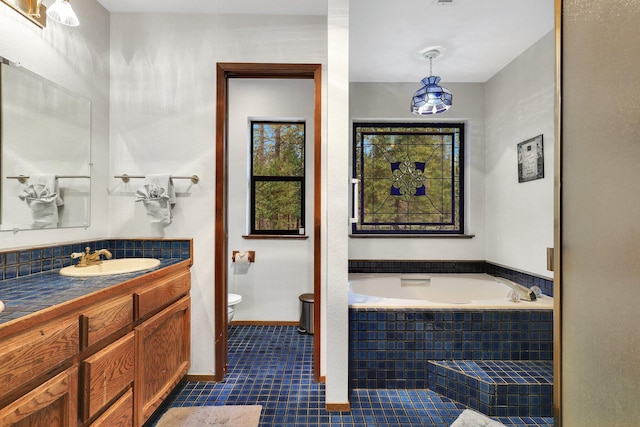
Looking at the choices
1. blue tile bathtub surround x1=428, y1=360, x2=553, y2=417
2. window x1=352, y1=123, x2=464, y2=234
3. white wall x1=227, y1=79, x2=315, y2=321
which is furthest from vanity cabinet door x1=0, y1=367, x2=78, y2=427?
window x1=352, y1=123, x2=464, y2=234

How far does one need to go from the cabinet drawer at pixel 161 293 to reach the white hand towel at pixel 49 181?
0.73 m

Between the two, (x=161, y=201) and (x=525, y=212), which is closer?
(x=161, y=201)

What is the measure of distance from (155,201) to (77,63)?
0.93m

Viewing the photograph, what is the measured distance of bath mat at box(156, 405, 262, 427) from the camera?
1875mm

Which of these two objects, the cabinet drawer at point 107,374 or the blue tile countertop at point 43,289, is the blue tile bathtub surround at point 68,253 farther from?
the cabinet drawer at point 107,374

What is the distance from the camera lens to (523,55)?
9.16ft

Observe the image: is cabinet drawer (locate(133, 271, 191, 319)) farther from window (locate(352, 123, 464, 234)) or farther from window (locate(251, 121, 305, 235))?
window (locate(352, 123, 464, 234))

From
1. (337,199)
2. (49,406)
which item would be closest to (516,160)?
(337,199)

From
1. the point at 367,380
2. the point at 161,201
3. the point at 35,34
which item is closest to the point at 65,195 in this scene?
the point at 161,201

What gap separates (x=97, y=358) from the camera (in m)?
1.33

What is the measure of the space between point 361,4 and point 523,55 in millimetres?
1524

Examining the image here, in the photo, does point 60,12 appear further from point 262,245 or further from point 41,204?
point 262,245

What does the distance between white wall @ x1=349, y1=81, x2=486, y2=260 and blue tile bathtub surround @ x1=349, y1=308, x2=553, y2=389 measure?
3.89 feet

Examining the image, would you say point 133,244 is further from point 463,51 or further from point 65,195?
point 463,51
